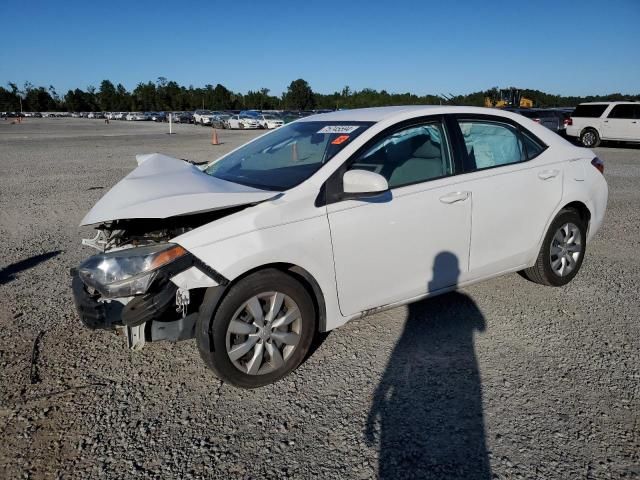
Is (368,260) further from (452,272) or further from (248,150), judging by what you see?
(248,150)

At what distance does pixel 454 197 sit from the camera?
11.8 feet

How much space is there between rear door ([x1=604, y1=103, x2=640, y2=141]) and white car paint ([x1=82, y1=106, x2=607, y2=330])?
17113 millimetres

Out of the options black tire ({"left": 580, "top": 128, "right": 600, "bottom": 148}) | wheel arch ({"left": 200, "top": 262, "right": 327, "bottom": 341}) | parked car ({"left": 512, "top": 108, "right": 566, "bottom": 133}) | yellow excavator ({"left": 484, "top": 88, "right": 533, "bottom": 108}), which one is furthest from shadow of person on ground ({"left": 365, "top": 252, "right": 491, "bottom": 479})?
yellow excavator ({"left": 484, "top": 88, "right": 533, "bottom": 108})

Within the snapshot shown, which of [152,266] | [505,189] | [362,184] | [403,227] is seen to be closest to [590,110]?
[505,189]

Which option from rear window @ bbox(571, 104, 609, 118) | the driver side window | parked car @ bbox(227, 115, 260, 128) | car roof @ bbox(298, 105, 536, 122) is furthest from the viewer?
parked car @ bbox(227, 115, 260, 128)

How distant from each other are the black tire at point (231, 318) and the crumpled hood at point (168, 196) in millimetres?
477

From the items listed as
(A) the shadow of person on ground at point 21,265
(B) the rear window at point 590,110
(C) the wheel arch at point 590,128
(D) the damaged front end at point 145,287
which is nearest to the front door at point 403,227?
(D) the damaged front end at point 145,287

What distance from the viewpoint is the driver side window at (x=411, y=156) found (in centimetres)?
354

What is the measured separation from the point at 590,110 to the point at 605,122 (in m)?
0.86

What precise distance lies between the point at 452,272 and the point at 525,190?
990 mm

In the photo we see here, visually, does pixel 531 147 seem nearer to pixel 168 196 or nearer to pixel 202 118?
pixel 168 196

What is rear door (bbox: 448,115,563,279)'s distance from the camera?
3787 millimetres

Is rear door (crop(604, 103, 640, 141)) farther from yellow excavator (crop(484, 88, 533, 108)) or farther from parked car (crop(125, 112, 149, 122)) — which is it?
parked car (crop(125, 112, 149, 122))

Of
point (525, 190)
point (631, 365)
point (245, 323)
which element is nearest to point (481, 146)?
point (525, 190)
